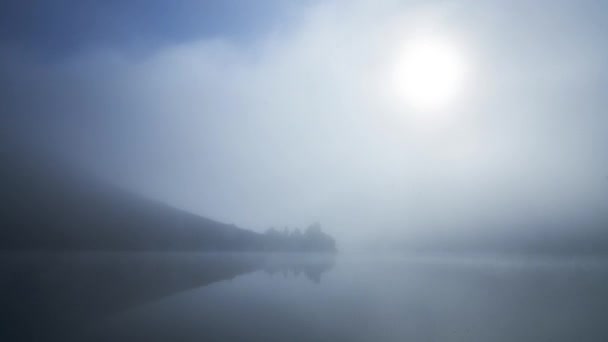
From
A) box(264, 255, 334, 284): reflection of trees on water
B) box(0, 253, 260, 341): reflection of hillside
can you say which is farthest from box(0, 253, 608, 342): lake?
box(264, 255, 334, 284): reflection of trees on water

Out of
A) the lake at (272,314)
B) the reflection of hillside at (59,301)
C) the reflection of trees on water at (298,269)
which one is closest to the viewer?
the reflection of hillside at (59,301)

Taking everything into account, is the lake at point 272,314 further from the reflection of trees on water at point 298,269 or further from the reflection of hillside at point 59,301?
the reflection of trees on water at point 298,269

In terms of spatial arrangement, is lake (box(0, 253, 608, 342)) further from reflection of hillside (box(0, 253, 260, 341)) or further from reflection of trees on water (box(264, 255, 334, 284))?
reflection of trees on water (box(264, 255, 334, 284))

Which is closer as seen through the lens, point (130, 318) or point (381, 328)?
point (130, 318)

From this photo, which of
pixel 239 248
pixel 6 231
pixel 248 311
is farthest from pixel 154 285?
pixel 239 248

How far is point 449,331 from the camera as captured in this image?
276 inches

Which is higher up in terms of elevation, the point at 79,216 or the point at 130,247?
the point at 79,216

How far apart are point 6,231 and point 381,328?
140 feet

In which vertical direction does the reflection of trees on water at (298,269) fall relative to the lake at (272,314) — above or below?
below

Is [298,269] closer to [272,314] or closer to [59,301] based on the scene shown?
[272,314]

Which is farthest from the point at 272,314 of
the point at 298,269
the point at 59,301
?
the point at 298,269

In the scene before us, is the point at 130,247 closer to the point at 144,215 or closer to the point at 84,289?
the point at 144,215

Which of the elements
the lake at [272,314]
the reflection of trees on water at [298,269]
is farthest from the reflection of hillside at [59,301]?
the reflection of trees on water at [298,269]

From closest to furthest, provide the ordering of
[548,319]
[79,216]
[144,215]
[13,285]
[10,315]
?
[10,315], [548,319], [13,285], [79,216], [144,215]
